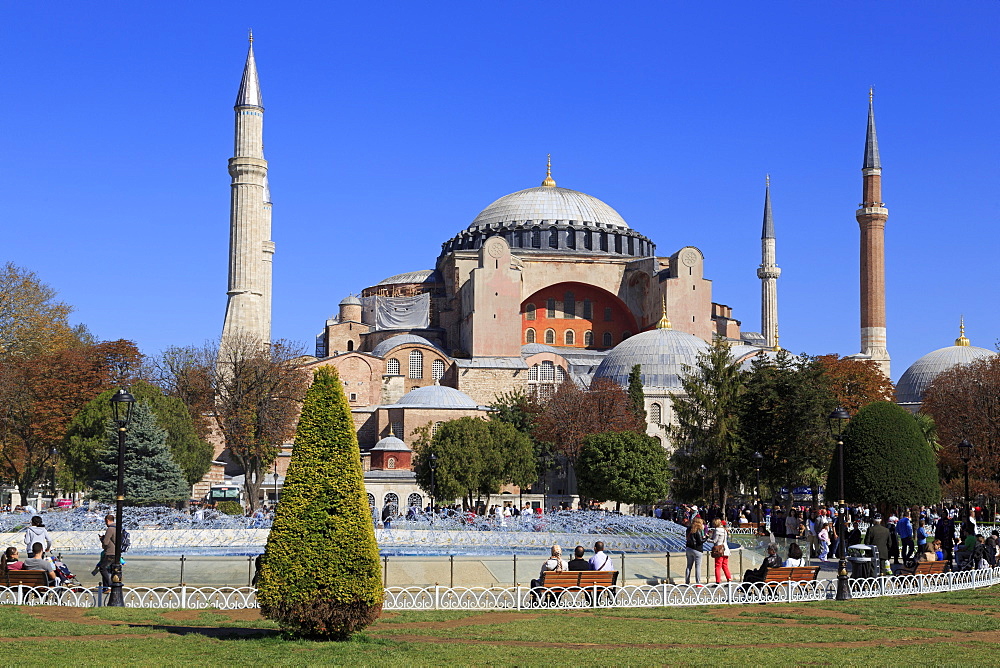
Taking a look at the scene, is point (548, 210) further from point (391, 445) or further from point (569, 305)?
point (391, 445)

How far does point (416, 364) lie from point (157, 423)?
19.0m

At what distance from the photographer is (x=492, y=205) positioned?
5878 cm

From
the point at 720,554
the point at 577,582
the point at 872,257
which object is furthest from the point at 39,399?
the point at 872,257

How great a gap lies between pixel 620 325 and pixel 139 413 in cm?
2838

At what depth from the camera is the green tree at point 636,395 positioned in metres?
40.4

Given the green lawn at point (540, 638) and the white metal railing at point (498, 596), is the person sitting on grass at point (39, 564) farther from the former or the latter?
the green lawn at point (540, 638)

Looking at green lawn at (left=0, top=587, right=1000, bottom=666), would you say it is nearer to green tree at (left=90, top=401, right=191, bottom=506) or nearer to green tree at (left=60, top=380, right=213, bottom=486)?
green tree at (left=90, top=401, right=191, bottom=506)

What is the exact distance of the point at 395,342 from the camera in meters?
49.5

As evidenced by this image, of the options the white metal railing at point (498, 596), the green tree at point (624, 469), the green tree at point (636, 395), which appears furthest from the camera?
the green tree at point (636, 395)

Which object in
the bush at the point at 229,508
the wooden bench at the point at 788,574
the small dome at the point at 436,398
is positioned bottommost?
the bush at the point at 229,508

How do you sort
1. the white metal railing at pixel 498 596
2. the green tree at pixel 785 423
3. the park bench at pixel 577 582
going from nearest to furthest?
1. the white metal railing at pixel 498 596
2. the park bench at pixel 577 582
3. the green tree at pixel 785 423

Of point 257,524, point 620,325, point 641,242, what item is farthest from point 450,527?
point 641,242

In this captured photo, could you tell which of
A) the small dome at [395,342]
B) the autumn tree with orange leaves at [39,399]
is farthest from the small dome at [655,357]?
the autumn tree with orange leaves at [39,399]

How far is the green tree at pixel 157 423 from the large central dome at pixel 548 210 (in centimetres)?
2512
